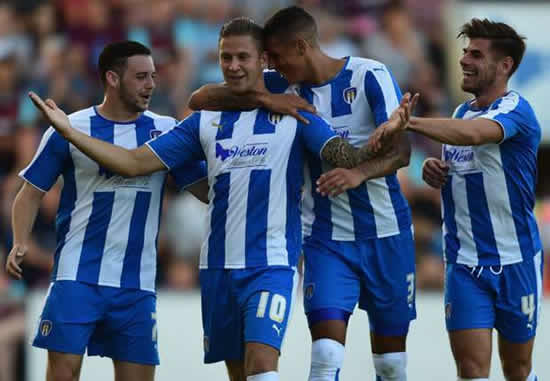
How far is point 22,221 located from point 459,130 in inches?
96.9

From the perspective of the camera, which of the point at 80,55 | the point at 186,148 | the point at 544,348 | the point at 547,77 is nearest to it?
the point at 186,148

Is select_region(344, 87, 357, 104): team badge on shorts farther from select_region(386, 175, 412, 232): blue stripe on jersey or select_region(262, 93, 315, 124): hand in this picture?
select_region(386, 175, 412, 232): blue stripe on jersey

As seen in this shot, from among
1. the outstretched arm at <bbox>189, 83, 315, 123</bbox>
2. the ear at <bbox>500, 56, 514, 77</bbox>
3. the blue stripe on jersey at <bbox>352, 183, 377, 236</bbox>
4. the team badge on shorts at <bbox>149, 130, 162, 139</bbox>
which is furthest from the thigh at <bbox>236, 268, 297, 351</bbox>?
the ear at <bbox>500, 56, 514, 77</bbox>

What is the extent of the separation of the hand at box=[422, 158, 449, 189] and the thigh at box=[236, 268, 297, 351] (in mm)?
1170

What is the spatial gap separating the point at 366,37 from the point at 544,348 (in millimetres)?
4599

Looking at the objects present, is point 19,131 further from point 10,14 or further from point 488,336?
point 488,336

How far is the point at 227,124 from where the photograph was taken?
5.90 meters

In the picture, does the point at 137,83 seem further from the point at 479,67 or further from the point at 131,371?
the point at 479,67

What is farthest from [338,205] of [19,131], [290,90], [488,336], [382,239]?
[19,131]

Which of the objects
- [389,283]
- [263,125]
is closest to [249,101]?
[263,125]

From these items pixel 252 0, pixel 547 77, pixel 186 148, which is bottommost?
pixel 186 148

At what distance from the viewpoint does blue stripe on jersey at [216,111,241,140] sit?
5.88m

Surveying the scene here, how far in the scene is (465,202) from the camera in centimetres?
637

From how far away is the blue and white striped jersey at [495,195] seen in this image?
630cm
